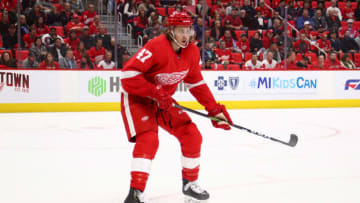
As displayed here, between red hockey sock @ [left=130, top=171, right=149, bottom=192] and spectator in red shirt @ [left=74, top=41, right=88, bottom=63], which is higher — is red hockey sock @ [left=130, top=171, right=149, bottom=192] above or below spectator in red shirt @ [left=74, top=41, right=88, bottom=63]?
below

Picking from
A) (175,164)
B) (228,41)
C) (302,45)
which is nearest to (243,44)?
(228,41)

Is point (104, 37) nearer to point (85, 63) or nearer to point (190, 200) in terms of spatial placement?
point (85, 63)

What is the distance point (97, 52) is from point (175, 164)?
436cm

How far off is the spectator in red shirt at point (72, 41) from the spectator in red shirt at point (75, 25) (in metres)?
0.08

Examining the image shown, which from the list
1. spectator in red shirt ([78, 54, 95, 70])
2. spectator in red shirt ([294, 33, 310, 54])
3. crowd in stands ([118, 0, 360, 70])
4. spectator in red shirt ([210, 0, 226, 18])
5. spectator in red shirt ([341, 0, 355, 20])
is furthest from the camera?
spectator in red shirt ([341, 0, 355, 20])

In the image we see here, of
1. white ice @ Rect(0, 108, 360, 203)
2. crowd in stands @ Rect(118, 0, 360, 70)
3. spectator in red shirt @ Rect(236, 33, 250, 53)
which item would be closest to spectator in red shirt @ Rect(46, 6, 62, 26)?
crowd in stands @ Rect(118, 0, 360, 70)

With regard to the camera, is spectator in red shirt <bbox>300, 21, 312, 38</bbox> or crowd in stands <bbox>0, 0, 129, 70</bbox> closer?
crowd in stands <bbox>0, 0, 129, 70</bbox>

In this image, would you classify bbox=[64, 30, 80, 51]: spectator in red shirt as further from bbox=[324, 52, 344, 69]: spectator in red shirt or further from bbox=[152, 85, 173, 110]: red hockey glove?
bbox=[152, 85, 173, 110]: red hockey glove

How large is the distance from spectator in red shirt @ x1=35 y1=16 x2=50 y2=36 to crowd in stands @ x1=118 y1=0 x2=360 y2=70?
1377mm

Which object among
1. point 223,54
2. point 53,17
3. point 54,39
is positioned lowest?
point 223,54

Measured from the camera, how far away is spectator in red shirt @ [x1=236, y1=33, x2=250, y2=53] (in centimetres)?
881

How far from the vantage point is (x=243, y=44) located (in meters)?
8.90

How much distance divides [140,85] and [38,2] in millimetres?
6138

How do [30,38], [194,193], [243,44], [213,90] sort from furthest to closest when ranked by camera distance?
[243,44] < [213,90] < [30,38] < [194,193]
